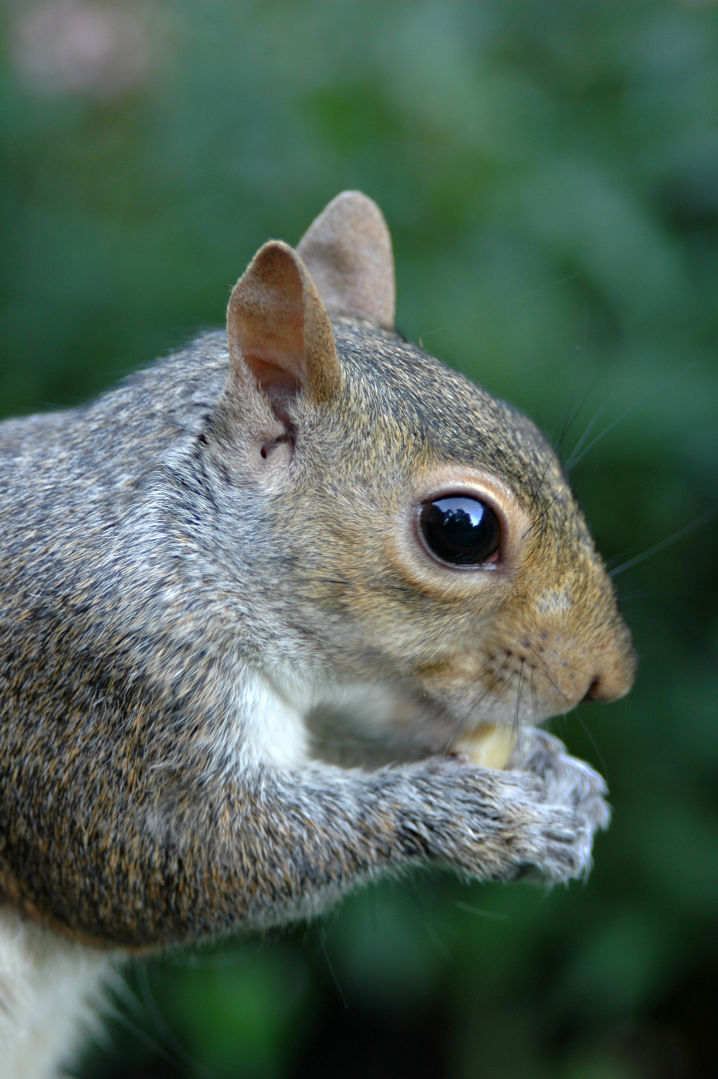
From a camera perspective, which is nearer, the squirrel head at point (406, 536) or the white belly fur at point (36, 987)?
the squirrel head at point (406, 536)

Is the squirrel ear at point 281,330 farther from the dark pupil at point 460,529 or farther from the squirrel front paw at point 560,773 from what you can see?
the squirrel front paw at point 560,773

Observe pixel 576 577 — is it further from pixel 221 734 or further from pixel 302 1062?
pixel 302 1062

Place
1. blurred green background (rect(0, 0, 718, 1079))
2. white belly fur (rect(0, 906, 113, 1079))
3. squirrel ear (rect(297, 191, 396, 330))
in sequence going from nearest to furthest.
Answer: white belly fur (rect(0, 906, 113, 1079)) → squirrel ear (rect(297, 191, 396, 330)) → blurred green background (rect(0, 0, 718, 1079))

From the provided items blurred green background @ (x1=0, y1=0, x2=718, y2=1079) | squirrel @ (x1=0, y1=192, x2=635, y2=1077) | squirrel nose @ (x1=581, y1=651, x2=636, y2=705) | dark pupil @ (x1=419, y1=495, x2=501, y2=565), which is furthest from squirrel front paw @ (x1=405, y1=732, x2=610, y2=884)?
blurred green background @ (x1=0, y1=0, x2=718, y2=1079)

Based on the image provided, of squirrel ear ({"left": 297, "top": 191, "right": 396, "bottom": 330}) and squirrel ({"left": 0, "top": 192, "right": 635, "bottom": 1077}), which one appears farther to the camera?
squirrel ear ({"left": 297, "top": 191, "right": 396, "bottom": 330})

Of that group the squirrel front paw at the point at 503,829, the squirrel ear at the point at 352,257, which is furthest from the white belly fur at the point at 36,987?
the squirrel ear at the point at 352,257

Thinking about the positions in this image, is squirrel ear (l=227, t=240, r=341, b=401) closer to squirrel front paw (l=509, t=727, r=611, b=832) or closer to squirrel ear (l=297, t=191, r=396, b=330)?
squirrel ear (l=297, t=191, r=396, b=330)

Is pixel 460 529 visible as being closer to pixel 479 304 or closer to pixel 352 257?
pixel 352 257

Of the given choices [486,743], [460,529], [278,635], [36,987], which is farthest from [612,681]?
[36,987]
